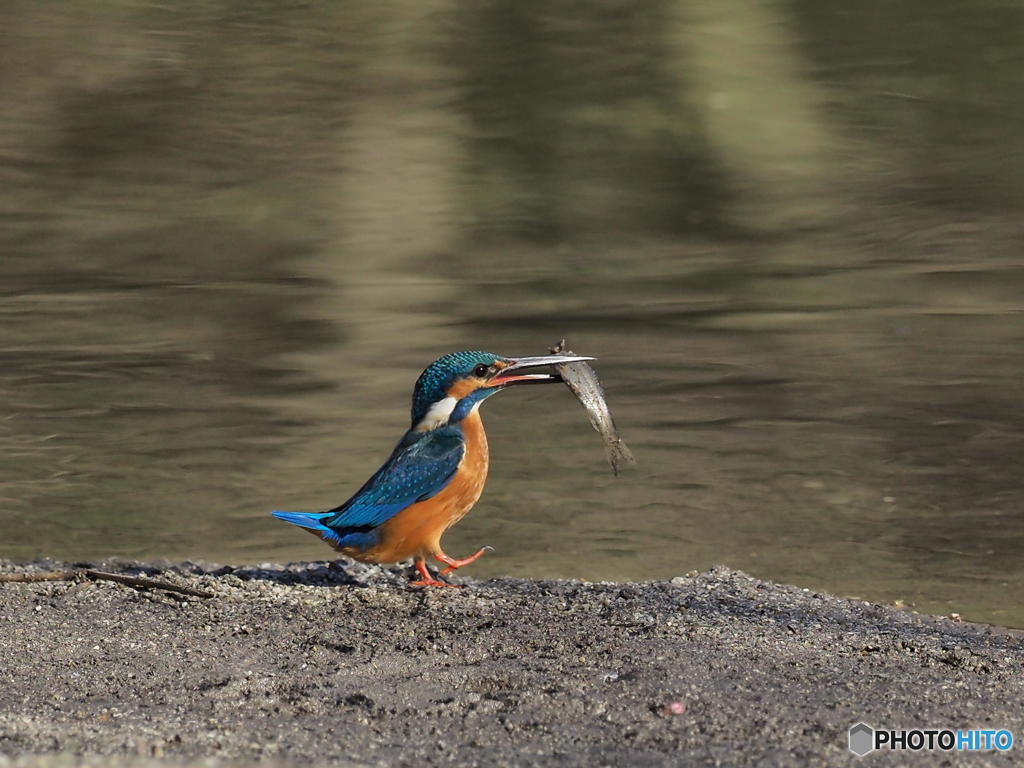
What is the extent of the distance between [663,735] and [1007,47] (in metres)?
19.3

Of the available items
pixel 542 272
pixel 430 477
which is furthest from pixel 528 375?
pixel 542 272

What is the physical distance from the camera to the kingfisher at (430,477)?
460 centimetres

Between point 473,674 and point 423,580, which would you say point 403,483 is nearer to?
point 423,580

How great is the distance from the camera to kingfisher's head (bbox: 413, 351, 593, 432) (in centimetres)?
467

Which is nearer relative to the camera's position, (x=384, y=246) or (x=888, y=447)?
(x=888, y=447)

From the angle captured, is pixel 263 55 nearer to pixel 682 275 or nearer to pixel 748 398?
pixel 682 275

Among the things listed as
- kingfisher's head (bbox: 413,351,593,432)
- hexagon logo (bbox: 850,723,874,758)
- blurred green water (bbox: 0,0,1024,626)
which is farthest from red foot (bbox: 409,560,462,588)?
hexagon logo (bbox: 850,723,874,758)

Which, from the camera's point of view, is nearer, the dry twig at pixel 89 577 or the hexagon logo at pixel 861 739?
the hexagon logo at pixel 861 739

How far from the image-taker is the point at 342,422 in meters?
7.50

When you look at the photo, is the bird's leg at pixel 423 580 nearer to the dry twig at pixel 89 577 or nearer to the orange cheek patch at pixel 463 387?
the orange cheek patch at pixel 463 387

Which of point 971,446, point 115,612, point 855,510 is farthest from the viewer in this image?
point 971,446

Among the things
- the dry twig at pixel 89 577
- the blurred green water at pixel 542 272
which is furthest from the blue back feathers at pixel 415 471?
the blurred green water at pixel 542 272

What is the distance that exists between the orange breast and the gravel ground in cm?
13

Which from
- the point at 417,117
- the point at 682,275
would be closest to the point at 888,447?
the point at 682,275
